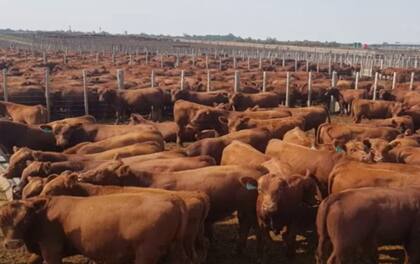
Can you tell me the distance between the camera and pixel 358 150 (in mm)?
10180

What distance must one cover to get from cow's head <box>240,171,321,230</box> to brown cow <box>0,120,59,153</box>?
21.0 feet

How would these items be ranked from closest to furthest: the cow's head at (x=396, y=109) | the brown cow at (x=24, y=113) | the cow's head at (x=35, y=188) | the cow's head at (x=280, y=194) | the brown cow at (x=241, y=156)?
the cow's head at (x=280, y=194) → the cow's head at (x=35, y=188) → the brown cow at (x=241, y=156) → the brown cow at (x=24, y=113) → the cow's head at (x=396, y=109)

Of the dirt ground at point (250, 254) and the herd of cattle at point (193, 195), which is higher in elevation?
the herd of cattle at point (193, 195)

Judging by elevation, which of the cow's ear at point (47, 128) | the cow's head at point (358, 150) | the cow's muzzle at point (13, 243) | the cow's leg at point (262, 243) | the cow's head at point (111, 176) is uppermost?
the cow's head at point (111, 176)

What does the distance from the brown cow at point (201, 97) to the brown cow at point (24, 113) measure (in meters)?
5.49

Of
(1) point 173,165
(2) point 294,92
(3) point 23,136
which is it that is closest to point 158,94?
(2) point 294,92

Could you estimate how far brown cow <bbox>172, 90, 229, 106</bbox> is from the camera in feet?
64.3

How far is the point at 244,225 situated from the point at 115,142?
4.38 meters

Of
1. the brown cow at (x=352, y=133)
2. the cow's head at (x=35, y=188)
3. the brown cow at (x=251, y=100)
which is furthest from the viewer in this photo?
the brown cow at (x=251, y=100)

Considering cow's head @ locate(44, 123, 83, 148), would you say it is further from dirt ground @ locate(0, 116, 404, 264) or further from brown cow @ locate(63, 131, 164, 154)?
dirt ground @ locate(0, 116, 404, 264)

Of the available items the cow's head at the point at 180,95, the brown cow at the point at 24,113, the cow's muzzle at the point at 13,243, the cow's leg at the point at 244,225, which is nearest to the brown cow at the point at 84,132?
the brown cow at the point at 24,113

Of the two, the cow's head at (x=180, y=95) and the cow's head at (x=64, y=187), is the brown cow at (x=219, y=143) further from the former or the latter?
the cow's head at (x=180, y=95)

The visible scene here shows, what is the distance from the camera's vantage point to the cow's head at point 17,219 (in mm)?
6230

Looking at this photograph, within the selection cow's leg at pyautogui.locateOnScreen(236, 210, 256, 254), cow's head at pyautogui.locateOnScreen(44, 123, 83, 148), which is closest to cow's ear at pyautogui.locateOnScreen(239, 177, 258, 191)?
cow's leg at pyautogui.locateOnScreen(236, 210, 256, 254)
